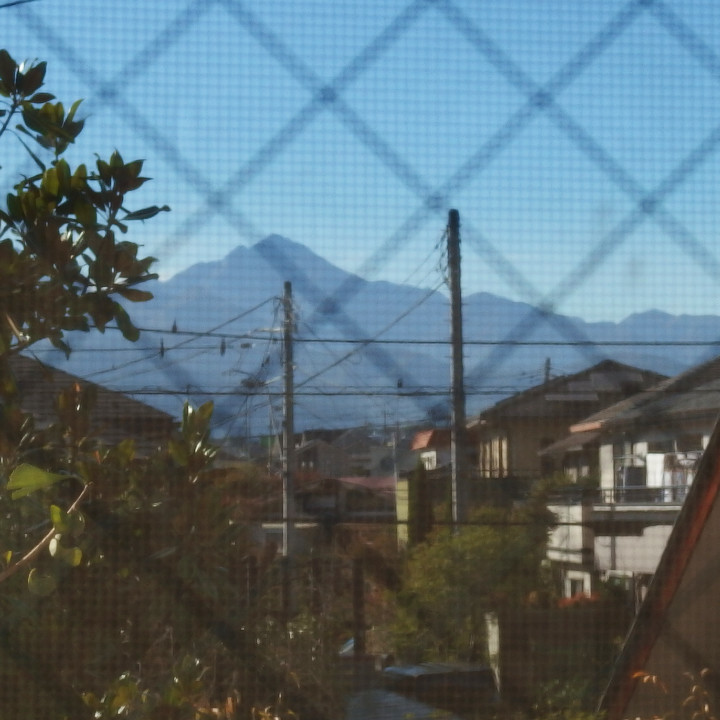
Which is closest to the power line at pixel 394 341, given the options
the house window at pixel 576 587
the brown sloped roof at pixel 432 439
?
the brown sloped roof at pixel 432 439

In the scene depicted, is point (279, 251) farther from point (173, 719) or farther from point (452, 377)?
point (173, 719)

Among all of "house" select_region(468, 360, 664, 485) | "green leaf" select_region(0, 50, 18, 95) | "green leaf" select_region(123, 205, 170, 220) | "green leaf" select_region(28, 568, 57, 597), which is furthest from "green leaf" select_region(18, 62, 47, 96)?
"house" select_region(468, 360, 664, 485)

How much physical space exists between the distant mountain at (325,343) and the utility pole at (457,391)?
11mm

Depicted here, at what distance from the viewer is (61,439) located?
1.25 metres

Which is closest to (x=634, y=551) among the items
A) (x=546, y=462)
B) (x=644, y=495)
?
(x=644, y=495)

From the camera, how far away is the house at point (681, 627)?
133 centimetres

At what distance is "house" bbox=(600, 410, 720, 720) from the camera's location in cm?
133

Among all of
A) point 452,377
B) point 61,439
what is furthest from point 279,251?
point 61,439

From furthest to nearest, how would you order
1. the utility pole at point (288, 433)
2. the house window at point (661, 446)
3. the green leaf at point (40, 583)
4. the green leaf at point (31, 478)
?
the house window at point (661, 446)
the utility pole at point (288, 433)
the green leaf at point (40, 583)
the green leaf at point (31, 478)

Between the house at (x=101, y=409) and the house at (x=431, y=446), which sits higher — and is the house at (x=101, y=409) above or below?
above

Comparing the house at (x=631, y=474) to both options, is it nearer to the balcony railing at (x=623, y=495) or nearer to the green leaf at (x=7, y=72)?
the balcony railing at (x=623, y=495)

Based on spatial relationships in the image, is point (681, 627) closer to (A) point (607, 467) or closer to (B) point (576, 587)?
(B) point (576, 587)

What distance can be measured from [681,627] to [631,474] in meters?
0.27

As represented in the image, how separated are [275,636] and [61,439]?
41 centimetres
